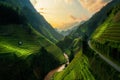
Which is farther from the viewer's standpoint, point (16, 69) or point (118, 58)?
point (16, 69)

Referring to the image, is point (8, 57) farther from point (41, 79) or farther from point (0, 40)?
point (0, 40)

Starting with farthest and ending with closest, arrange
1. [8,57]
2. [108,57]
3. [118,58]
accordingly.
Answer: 1. [8,57]
2. [108,57]
3. [118,58]

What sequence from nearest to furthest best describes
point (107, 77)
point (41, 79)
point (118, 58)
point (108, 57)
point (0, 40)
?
point (107, 77)
point (118, 58)
point (108, 57)
point (41, 79)
point (0, 40)

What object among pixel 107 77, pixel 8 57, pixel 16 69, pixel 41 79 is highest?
pixel 8 57

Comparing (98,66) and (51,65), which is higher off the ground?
(51,65)

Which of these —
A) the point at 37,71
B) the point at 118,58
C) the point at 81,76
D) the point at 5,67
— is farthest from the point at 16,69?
the point at 118,58

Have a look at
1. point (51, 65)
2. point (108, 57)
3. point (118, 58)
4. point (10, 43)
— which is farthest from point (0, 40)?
point (118, 58)

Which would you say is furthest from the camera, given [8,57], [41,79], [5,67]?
[41,79]

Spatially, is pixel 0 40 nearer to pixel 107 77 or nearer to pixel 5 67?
pixel 5 67

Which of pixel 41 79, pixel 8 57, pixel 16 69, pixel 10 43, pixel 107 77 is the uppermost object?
pixel 10 43
